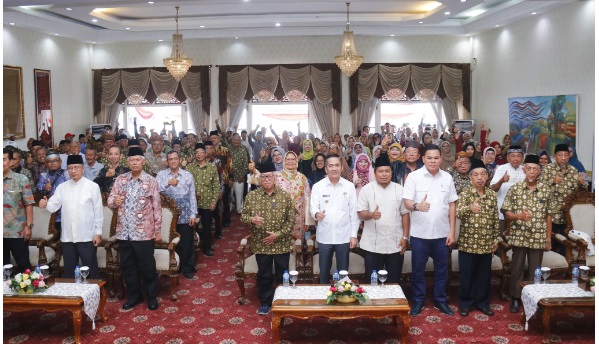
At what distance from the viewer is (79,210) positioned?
5.29 m

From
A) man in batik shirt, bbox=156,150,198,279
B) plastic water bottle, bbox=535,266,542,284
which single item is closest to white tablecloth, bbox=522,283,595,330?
plastic water bottle, bbox=535,266,542,284

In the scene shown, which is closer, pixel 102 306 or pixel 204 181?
pixel 102 306

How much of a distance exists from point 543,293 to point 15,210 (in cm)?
514

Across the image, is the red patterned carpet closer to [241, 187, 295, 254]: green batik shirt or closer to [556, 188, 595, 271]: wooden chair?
[241, 187, 295, 254]: green batik shirt

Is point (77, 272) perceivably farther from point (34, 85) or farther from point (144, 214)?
point (34, 85)

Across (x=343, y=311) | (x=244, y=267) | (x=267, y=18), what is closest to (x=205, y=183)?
(x=244, y=267)

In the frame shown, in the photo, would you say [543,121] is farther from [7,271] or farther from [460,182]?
[7,271]

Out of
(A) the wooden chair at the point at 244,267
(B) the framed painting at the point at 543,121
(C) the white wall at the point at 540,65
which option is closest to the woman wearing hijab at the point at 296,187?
(A) the wooden chair at the point at 244,267

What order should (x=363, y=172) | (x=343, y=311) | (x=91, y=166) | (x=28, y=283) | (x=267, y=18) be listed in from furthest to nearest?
(x=267, y=18)
(x=91, y=166)
(x=363, y=172)
(x=28, y=283)
(x=343, y=311)

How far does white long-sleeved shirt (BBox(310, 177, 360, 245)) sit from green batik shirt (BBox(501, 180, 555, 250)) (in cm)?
149

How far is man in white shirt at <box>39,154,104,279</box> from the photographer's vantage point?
5.29 m

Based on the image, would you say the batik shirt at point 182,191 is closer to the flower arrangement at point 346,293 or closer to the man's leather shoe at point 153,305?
the man's leather shoe at point 153,305

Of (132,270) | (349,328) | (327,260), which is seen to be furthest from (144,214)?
(349,328)

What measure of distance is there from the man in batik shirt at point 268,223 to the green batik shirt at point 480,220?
5.36 feet
